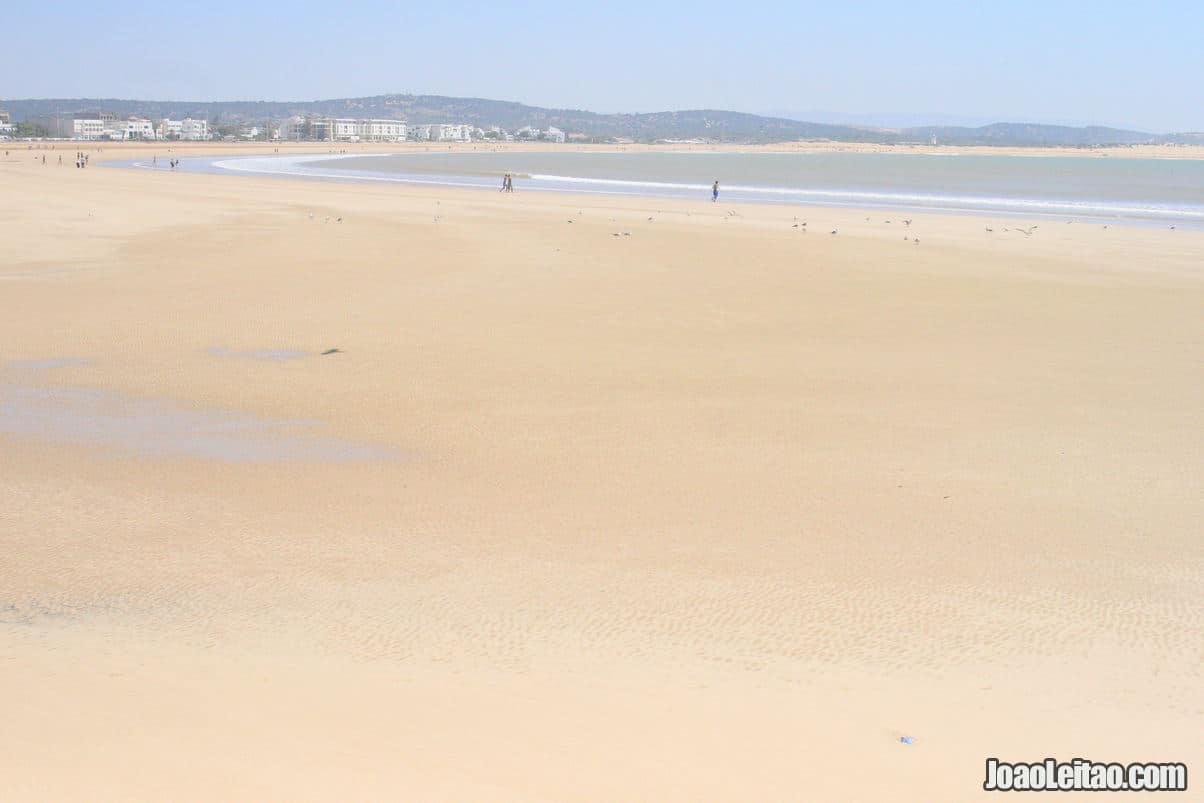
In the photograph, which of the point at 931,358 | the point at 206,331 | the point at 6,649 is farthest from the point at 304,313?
the point at 6,649

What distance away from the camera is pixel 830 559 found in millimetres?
6715

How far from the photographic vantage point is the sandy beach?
14.7 feet

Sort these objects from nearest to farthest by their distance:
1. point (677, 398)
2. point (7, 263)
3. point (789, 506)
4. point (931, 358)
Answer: point (789, 506), point (677, 398), point (931, 358), point (7, 263)

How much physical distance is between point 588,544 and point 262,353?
6.77 metres

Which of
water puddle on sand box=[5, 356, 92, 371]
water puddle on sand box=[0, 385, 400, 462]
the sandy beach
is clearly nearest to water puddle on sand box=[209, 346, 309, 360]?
the sandy beach

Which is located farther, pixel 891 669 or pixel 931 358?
pixel 931 358

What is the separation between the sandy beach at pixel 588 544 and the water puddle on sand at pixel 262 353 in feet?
0.42

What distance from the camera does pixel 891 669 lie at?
207 inches

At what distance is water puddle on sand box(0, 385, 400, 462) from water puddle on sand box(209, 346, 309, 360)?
185 cm

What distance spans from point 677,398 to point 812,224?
2006 cm

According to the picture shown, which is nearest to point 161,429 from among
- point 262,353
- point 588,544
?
point 262,353

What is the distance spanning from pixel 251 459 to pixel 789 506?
3.88 metres

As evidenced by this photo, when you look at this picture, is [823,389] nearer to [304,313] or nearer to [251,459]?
[251,459]

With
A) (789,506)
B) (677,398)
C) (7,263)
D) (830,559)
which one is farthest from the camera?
(7,263)
